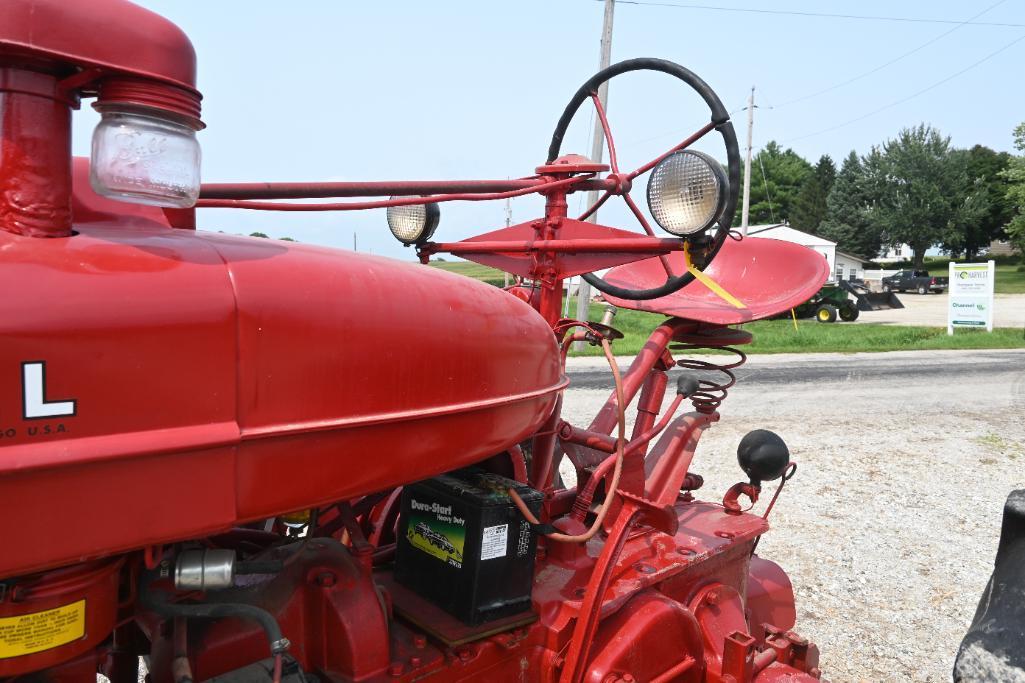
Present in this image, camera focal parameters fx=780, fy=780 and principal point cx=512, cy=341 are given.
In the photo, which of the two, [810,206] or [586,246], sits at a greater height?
[810,206]

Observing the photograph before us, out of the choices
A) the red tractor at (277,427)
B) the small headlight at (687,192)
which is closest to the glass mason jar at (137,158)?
the red tractor at (277,427)

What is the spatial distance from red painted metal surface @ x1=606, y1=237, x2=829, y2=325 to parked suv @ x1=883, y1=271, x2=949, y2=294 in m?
40.7

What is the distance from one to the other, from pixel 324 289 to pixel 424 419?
0.27m

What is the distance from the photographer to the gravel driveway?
22.3 m

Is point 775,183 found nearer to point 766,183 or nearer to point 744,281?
point 766,183

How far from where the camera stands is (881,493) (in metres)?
5.95

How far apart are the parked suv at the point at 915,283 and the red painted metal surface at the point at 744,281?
40664mm

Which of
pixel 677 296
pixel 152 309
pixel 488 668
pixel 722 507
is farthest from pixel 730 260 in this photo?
pixel 152 309

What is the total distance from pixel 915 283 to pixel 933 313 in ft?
50.8

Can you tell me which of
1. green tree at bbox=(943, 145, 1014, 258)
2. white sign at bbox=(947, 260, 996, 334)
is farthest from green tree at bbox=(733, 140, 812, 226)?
white sign at bbox=(947, 260, 996, 334)

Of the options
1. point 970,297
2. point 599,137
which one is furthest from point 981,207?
point 599,137

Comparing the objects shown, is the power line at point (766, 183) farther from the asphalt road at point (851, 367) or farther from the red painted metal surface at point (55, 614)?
the red painted metal surface at point (55, 614)

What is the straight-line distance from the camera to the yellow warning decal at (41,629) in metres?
1.11

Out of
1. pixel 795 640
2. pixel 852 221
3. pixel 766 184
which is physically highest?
pixel 766 184
